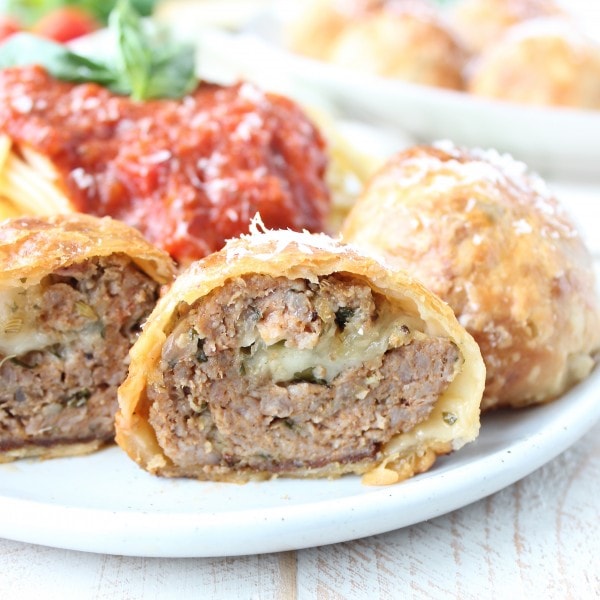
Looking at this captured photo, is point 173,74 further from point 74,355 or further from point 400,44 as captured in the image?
point 400,44

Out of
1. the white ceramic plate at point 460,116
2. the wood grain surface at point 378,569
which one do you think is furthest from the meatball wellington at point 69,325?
the white ceramic plate at point 460,116

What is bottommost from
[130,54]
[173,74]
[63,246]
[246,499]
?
[246,499]

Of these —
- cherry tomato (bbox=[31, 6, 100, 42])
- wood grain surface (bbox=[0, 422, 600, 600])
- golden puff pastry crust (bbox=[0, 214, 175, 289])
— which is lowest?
cherry tomato (bbox=[31, 6, 100, 42])

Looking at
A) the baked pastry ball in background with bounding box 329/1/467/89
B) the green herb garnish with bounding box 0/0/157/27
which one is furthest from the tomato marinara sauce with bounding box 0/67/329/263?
the green herb garnish with bounding box 0/0/157/27

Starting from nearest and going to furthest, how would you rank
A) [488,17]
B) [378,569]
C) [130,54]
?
[378,569] < [130,54] < [488,17]

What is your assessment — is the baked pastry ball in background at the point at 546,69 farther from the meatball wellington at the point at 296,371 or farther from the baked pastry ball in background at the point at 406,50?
the meatball wellington at the point at 296,371

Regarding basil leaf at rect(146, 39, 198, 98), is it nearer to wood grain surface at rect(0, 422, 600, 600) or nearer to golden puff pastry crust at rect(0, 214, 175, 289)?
golden puff pastry crust at rect(0, 214, 175, 289)

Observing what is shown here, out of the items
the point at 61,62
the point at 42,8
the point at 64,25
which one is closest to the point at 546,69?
the point at 61,62
